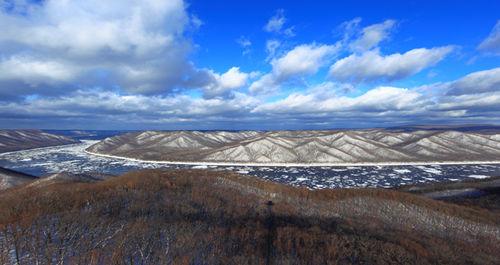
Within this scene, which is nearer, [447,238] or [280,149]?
[447,238]

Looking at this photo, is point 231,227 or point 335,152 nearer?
point 231,227

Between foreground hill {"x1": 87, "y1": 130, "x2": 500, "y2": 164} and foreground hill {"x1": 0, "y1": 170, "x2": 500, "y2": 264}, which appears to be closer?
foreground hill {"x1": 0, "y1": 170, "x2": 500, "y2": 264}

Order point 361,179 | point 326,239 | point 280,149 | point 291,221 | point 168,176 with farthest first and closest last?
1. point 280,149
2. point 361,179
3. point 168,176
4. point 291,221
5. point 326,239

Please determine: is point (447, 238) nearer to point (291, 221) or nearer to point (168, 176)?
point (291, 221)

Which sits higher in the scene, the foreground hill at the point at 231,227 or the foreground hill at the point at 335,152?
the foreground hill at the point at 231,227

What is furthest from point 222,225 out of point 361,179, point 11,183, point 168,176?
point 361,179

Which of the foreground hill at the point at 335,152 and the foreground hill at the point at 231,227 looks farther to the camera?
Answer: the foreground hill at the point at 335,152

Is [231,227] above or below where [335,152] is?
above

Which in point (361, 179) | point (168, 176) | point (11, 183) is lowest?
point (361, 179)
